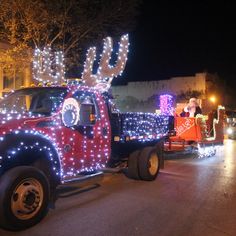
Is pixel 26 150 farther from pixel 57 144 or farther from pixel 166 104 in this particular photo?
pixel 166 104

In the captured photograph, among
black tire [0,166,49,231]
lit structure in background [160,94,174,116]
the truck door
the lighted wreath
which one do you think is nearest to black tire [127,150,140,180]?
the truck door

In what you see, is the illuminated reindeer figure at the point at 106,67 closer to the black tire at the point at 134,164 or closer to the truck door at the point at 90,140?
the truck door at the point at 90,140

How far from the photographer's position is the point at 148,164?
10.8 metres

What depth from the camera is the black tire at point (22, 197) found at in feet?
20.9

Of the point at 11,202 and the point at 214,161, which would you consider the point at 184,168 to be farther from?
the point at 11,202

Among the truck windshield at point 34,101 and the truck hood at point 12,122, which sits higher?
the truck windshield at point 34,101

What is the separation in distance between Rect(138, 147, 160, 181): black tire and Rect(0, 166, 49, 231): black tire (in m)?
4.09

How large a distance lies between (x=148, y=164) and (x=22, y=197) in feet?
15.4

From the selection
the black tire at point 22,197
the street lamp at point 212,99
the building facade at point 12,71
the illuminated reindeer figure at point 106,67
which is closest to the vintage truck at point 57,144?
the black tire at point 22,197

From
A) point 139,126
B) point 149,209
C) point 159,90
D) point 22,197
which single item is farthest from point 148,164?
point 159,90

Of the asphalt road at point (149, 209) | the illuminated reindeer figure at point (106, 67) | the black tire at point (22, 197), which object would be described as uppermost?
the illuminated reindeer figure at point (106, 67)

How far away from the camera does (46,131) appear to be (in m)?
7.39

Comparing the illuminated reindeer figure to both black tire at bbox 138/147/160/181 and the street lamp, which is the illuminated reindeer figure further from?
the street lamp

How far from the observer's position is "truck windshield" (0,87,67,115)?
26.2ft
